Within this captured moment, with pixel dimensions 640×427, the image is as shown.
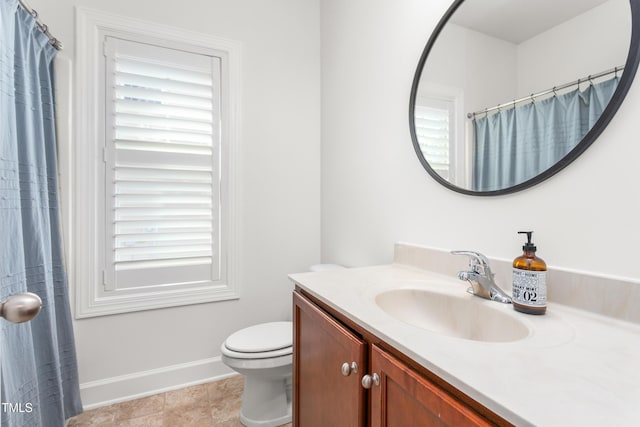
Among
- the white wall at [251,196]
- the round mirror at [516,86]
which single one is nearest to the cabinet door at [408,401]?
the round mirror at [516,86]

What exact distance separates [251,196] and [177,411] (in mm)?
1291

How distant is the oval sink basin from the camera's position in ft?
2.77

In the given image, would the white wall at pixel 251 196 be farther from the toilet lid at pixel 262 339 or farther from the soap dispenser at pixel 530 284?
the soap dispenser at pixel 530 284

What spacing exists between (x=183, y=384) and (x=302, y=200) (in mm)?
1389

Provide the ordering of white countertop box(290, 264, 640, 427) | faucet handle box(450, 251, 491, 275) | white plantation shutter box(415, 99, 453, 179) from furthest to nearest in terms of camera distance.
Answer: white plantation shutter box(415, 99, 453, 179) < faucet handle box(450, 251, 491, 275) < white countertop box(290, 264, 640, 427)

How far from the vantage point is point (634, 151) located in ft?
2.40

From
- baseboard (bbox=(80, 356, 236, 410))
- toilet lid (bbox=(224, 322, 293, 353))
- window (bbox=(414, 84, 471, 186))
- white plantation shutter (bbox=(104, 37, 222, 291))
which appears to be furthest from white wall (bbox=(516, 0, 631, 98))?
baseboard (bbox=(80, 356, 236, 410))

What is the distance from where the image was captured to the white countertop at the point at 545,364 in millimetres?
423

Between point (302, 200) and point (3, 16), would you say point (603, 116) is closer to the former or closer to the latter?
point (302, 200)

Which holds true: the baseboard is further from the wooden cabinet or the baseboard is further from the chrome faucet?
the chrome faucet

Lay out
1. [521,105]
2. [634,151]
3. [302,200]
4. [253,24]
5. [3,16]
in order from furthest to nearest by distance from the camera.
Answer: [302,200], [253,24], [3,16], [521,105], [634,151]

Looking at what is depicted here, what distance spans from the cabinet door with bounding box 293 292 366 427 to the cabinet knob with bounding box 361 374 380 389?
0.03 metres

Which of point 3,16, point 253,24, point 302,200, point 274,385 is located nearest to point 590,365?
point 274,385

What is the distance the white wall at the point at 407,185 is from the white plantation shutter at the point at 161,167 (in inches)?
31.1
